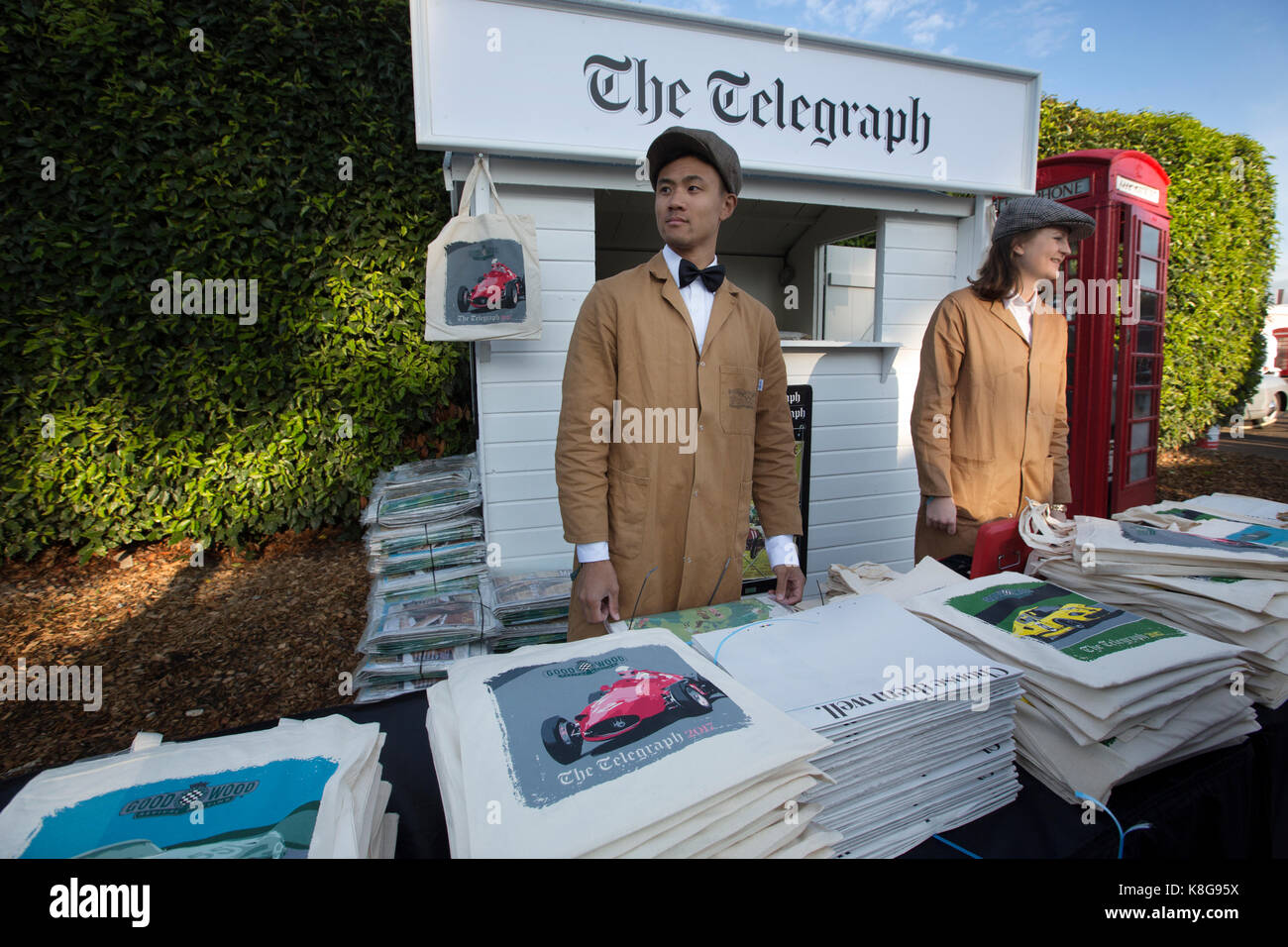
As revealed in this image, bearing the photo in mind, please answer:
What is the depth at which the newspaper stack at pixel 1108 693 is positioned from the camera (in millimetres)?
984

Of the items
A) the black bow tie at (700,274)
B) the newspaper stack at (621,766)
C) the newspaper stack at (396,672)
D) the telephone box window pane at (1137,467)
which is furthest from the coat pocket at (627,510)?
the telephone box window pane at (1137,467)

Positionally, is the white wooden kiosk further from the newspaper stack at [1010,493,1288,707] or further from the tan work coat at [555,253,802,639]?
the newspaper stack at [1010,493,1288,707]

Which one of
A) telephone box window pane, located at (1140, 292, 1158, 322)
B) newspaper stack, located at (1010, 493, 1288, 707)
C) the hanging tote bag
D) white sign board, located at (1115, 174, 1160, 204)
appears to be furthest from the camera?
telephone box window pane, located at (1140, 292, 1158, 322)

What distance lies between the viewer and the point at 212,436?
473 centimetres

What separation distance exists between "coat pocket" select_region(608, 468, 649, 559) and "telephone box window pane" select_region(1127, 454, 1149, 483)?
521 centimetres

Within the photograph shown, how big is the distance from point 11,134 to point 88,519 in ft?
8.82

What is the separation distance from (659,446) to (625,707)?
1.14 metres

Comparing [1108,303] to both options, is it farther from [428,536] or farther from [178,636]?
[178,636]

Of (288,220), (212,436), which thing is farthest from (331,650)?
(288,220)

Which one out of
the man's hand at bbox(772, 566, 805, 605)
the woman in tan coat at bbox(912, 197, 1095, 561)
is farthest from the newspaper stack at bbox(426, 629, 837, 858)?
the woman in tan coat at bbox(912, 197, 1095, 561)

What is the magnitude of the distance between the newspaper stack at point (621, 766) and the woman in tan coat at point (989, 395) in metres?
1.95

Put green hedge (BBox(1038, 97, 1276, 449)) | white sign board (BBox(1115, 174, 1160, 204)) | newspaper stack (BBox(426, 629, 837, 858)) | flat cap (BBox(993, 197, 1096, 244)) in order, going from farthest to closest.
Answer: green hedge (BBox(1038, 97, 1276, 449))
white sign board (BBox(1115, 174, 1160, 204))
flat cap (BBox(993, 197, 1096, 244))
newspaper stack (BBox(426, 629, 837, 858))

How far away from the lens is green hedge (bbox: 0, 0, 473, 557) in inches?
166

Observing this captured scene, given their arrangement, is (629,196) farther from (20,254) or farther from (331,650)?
(20,254)
